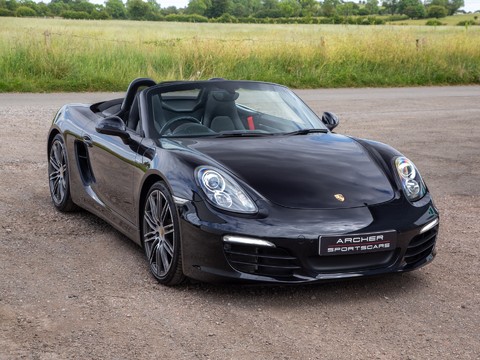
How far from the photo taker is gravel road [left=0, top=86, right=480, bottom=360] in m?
4.41

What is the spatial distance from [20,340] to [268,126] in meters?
2.78

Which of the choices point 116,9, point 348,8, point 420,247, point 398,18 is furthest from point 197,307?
point 116,9

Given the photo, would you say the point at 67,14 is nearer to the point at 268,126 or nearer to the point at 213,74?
the point at 213,74

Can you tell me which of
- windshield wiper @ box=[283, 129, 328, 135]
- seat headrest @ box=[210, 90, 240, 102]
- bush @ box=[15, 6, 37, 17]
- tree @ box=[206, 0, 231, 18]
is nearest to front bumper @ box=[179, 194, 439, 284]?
windshield wiper @ box=[283, 129, 328, 135]

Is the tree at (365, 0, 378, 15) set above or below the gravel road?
below

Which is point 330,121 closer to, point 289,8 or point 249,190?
point 249,190

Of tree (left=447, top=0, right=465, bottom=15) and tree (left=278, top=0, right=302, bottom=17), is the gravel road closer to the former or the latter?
tree (left=447, top=0, right=465, bottom=15)

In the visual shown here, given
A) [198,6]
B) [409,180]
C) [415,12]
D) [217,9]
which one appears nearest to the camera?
[409,180]

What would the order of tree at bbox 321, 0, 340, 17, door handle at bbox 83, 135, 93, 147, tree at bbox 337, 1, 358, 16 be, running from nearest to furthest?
1. door handle at bbox 83, 135, 93, 147
2. tree at bbox 321, 0, 340, 17
3. tree at bbox 337, 1, 358, 16

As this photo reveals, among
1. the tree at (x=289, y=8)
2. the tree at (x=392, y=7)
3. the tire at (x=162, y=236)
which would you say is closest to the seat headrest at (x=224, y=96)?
the tire at (x=162, y=236)

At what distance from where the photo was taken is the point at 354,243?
16.7 ft

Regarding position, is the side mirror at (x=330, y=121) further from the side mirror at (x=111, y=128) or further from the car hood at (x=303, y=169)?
the side mirror at (x=111, y=128)

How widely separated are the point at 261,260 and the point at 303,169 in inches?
30.3

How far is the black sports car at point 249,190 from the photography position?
5.10 meters
